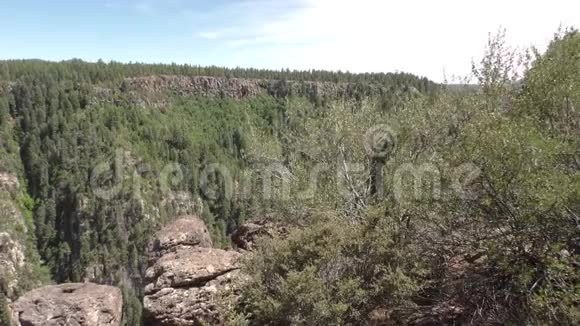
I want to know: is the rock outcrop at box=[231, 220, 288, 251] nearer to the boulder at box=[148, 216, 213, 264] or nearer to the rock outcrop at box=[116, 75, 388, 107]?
the boulder at box=[148, 216, 213, 264]

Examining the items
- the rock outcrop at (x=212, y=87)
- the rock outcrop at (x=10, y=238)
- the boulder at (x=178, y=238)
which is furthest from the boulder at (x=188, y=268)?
the rock outcrop at (x=212, y=87)

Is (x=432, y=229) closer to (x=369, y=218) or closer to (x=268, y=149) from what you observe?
(x=369, y=218)

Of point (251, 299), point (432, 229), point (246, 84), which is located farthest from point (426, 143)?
point (246, 84)

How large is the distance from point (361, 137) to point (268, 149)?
6.64 m

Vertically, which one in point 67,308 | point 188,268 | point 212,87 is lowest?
point 67,308

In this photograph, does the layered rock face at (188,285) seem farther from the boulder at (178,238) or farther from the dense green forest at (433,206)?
the dense green forest at (433,206)

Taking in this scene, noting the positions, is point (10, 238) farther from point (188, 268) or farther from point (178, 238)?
point (188, 268)

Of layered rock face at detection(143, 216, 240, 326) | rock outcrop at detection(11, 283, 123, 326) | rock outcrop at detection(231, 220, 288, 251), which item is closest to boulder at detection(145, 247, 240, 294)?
layered rock face at detection(143, 216, 240, 326)

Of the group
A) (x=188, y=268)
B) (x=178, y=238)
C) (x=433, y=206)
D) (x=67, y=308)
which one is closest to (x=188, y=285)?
(x=188, y=268)

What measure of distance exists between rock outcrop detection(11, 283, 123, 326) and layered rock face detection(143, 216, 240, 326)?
114 cm

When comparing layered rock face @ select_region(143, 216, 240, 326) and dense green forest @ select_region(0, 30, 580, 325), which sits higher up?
dense green forest @ select_region(0, 30, 580, 325)

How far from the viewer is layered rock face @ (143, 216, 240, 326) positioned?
1298 cm

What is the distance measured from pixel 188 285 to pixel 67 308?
10.2ft

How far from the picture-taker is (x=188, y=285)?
526 inches
